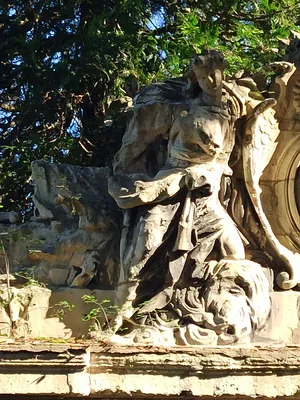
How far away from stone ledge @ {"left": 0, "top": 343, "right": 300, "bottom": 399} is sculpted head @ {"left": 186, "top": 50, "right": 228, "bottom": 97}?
6.68 ft

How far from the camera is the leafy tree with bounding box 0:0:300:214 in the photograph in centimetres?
1084

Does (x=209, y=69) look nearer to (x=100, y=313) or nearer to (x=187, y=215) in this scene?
(x=187, y=215)

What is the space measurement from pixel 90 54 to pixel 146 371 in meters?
4.68

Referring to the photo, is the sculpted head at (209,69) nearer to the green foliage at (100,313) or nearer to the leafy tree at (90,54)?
the green foliage at (100,313)

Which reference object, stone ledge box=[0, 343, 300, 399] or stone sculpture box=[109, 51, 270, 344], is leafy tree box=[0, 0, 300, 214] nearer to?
stone sculpture box=[109, 51, 270, 344]

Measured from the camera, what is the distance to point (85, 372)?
22.7 ft

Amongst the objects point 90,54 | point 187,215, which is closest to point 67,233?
point 187,215

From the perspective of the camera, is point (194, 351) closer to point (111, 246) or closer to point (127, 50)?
point (111, 246)

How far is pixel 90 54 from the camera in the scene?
35.6ft

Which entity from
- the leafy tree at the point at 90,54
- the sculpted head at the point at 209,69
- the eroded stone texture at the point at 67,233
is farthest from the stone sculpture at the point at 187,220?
the leafy tree at the point at 90,54

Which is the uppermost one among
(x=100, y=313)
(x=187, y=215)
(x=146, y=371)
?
(x=187, y=215)

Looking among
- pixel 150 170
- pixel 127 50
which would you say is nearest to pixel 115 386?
pixel 150 170

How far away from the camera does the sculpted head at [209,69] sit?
7.99m

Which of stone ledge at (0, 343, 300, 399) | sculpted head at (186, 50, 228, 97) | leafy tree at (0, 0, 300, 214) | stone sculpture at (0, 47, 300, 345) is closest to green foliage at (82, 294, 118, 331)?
stone sculpture at (0, 47, 300, 345)
